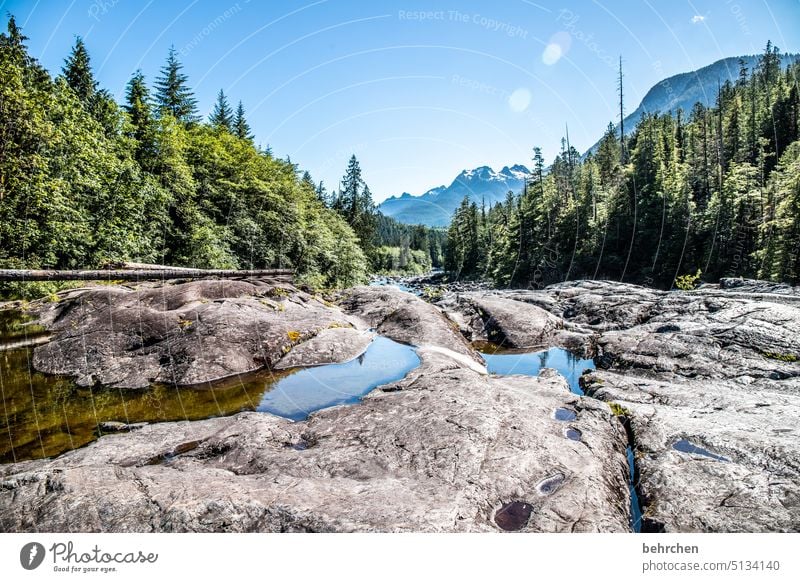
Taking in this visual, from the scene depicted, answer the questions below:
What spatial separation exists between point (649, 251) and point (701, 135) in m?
39.2

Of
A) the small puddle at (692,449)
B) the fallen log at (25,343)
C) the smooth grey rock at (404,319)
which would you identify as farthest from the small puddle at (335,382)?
the fallen log at (25,343)

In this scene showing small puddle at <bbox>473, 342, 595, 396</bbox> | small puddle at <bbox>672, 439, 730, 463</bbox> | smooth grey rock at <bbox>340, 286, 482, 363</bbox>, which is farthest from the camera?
smooth grey rock at <bbox>340, 286, 482, 363</bbox>

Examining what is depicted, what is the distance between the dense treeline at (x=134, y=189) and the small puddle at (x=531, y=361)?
1991 centimetres

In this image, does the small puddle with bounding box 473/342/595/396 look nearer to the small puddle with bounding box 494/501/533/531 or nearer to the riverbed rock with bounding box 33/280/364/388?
the riverbed rock with bounding box 33/280/364/388

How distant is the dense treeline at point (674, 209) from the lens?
1663 inches

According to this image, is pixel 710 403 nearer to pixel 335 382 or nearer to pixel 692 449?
pixel 692 449

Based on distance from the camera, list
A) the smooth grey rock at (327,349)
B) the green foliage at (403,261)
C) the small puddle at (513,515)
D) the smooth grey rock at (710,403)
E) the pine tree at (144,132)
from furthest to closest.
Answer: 1. the green foliage at (403,261)
2. the pine tree at (144,132)
3. the smooth grey rock at (327,349)
4. the smooth grey rock at (710,403)
5. the small puddle at (513,515)

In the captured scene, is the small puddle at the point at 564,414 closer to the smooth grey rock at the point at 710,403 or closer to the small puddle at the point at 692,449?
the smooth grey rock at the point at 710,403

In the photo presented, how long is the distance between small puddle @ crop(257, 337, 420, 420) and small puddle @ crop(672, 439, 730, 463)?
6.27m

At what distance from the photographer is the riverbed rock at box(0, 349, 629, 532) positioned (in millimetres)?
3844

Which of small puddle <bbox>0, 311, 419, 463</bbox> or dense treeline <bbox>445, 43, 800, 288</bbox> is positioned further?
dense treeline <bbox>445, 43, 800, 288</bbox>

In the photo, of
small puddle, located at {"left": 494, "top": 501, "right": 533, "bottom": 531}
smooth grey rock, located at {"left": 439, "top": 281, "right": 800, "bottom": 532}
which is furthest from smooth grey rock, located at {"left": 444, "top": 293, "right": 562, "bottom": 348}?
small puddle, located at {"left": 494, "top": 501, "right": 533, "bottom": 531}

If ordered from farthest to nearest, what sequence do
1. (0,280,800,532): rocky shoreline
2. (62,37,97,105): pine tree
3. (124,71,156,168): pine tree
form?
(62,37,97,105): pine tree → (124,71,156,168): pine tree → (0,280,800,532): rocky shoreline
